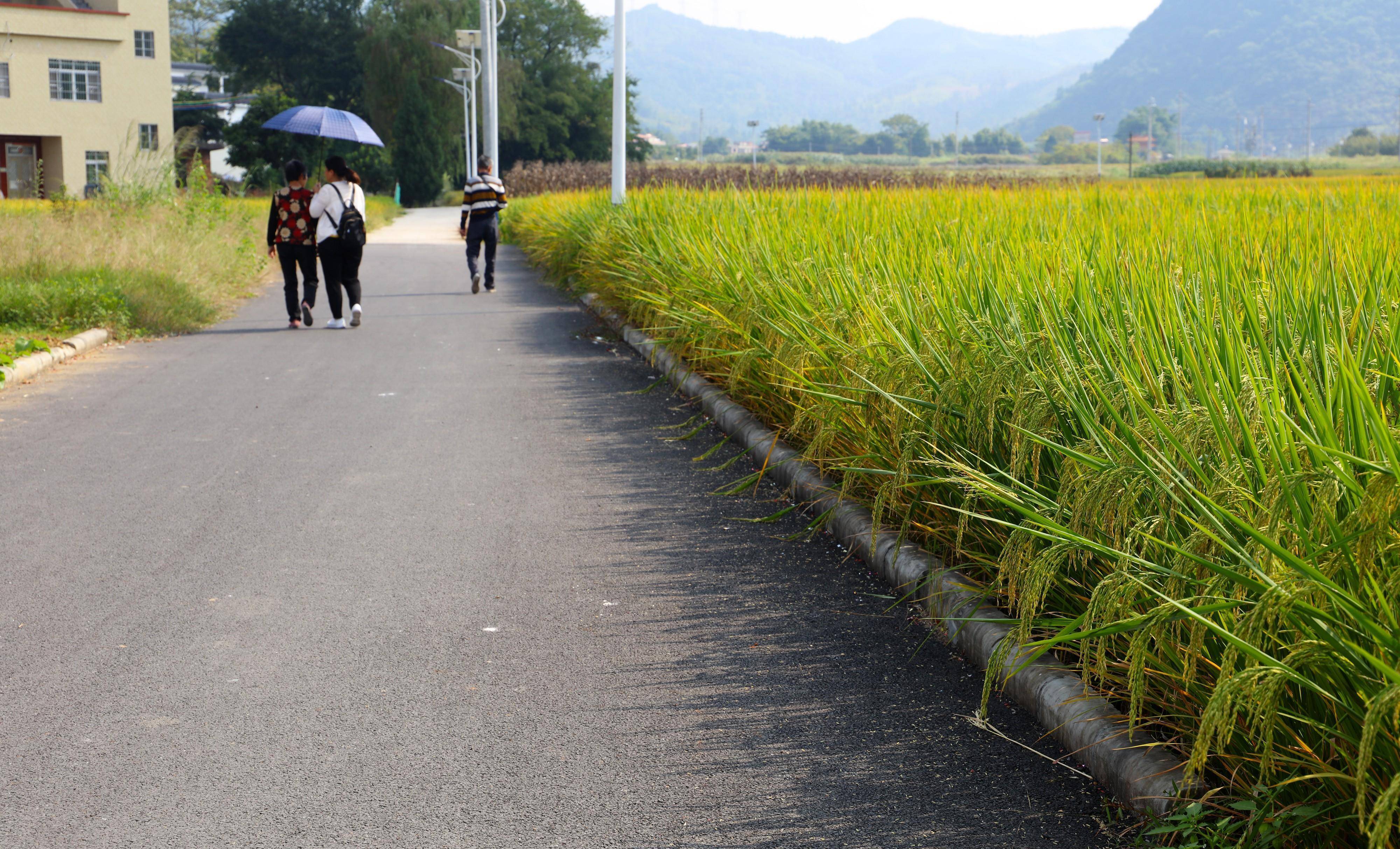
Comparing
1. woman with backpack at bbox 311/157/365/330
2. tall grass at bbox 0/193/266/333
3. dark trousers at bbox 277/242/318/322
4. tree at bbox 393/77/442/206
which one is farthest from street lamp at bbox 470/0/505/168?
tree at bbox 393/77/442/206

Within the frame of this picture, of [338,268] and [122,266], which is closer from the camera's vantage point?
[338,268]

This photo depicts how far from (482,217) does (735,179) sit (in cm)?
1120

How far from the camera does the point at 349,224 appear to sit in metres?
13.3

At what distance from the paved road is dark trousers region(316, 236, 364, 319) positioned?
563 centimetres

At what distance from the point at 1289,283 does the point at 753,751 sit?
2910mm

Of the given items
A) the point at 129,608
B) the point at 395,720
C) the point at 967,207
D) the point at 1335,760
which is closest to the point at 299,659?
the point at 395,720

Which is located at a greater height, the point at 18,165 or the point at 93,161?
the point at 93,161

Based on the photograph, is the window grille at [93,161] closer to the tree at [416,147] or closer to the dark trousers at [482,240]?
the tree at [416,147]

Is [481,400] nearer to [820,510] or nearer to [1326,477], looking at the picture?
[820,510]

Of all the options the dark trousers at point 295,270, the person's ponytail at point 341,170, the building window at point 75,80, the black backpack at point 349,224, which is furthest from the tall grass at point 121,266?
the building window at point 75,80

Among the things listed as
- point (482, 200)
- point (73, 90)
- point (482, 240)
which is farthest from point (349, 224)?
point (73, 90)

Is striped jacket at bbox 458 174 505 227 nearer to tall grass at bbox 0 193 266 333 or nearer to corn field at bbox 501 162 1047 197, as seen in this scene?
corn field at bbox 501 162 1047 197

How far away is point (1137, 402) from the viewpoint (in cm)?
362

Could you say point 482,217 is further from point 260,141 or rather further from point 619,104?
point 260,141
